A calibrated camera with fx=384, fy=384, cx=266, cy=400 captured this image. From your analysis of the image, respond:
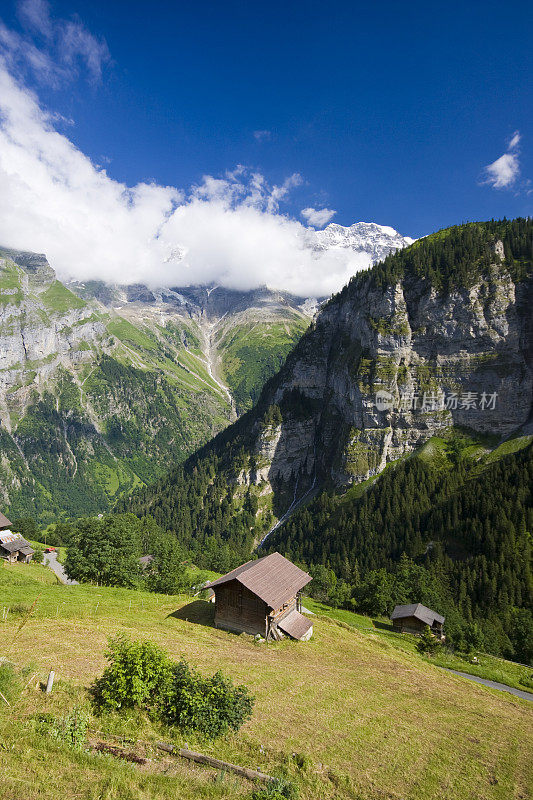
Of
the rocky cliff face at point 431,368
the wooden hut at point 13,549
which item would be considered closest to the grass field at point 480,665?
the wooden hut at point 13,549

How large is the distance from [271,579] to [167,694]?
81.0ft

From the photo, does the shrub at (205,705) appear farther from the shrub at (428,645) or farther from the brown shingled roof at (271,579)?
the shrub at (428,645)

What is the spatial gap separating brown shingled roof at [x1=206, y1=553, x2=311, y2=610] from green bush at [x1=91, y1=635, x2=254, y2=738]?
1916 centimetres

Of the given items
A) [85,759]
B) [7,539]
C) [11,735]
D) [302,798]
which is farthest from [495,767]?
[7,539]

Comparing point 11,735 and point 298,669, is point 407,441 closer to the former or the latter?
point 298,669

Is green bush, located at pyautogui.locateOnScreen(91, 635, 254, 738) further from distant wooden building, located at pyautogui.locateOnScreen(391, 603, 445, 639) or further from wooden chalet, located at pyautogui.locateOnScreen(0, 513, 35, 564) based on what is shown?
wooden chalet, located at pyautogui.locateOnScreen(0, 513, 35, 564)

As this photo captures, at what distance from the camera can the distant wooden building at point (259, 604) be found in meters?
39.4

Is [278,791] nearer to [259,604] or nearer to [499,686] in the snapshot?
[259,604]

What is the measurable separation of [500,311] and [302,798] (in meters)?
169

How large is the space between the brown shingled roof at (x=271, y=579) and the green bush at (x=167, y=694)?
19.2m

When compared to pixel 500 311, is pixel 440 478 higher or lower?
lower

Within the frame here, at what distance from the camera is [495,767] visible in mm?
20797

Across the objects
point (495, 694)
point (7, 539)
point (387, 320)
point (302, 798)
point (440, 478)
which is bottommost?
point (7, 539)

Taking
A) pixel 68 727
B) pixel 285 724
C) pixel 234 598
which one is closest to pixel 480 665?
pixel 234 598
